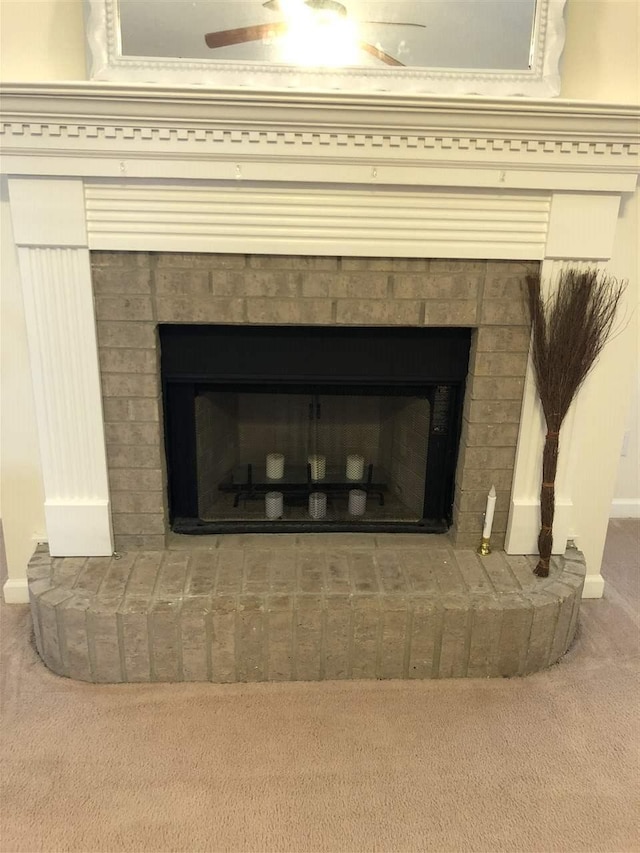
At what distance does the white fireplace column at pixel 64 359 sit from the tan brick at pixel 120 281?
3cm

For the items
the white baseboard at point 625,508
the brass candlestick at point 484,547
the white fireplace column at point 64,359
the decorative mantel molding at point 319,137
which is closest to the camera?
the decorative mantel molding at point 319,137

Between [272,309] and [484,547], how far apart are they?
0.97m

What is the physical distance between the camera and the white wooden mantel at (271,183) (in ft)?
4.90

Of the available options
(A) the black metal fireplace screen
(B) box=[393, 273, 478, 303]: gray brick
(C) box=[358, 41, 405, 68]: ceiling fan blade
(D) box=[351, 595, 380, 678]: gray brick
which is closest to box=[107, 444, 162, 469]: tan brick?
(A) the black metal fireplace screen

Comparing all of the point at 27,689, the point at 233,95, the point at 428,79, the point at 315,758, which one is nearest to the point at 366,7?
the point at 428,79

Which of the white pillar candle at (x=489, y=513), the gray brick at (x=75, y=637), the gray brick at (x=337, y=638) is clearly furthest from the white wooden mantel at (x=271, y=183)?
the gray brick at (x=337, y=638)

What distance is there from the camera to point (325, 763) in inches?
58.6

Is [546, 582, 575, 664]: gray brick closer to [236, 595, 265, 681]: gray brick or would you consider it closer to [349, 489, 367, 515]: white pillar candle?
[349, 489, 367, 515]: white pillar candle

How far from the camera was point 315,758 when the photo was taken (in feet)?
4.93

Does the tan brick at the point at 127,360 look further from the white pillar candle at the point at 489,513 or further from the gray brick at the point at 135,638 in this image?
the white pillar candle at the point at 489,513

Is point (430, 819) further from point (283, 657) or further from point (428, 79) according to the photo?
point (428, 79)

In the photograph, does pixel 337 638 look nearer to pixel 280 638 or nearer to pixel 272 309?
pixel 280 638

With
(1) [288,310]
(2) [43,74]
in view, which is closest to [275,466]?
(1) [288,310]

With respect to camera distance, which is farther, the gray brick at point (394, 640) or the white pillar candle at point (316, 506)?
the white pillar candle at point (316, 506)
